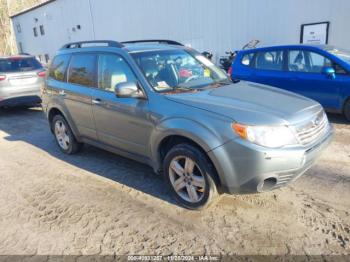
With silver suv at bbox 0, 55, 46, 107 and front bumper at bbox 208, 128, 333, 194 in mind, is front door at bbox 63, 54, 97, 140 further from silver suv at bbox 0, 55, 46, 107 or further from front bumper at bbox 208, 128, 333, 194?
silver suv at bbox 0, 55, 46, 107

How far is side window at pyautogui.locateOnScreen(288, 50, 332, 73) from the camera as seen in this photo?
6234 millimetres

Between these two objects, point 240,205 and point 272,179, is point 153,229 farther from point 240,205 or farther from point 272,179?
point 272,179

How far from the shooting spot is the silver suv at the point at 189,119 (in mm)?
2801

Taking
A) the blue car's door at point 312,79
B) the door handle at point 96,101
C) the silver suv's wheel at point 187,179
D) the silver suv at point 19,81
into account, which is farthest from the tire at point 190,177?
the silver suv at point 19,81

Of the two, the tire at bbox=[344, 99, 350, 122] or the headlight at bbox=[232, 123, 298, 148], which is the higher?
the headlight at bbox=[232, 123, 298, 148]

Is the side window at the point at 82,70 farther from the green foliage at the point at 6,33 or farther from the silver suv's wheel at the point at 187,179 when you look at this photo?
the green foliage at the point at 6,33

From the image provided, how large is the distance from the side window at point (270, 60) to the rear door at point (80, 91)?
4.19 m

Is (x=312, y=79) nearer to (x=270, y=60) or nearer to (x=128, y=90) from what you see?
(x=270, y=60)

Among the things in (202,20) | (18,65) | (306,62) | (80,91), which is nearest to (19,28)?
(202,20)

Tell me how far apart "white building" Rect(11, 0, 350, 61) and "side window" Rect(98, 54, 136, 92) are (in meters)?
9.23

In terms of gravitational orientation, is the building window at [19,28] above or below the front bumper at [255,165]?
above

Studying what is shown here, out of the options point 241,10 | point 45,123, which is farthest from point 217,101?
point 241,10

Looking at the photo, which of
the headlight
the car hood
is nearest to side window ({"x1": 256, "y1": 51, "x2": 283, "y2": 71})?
the car hood

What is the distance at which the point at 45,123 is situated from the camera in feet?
25.0
